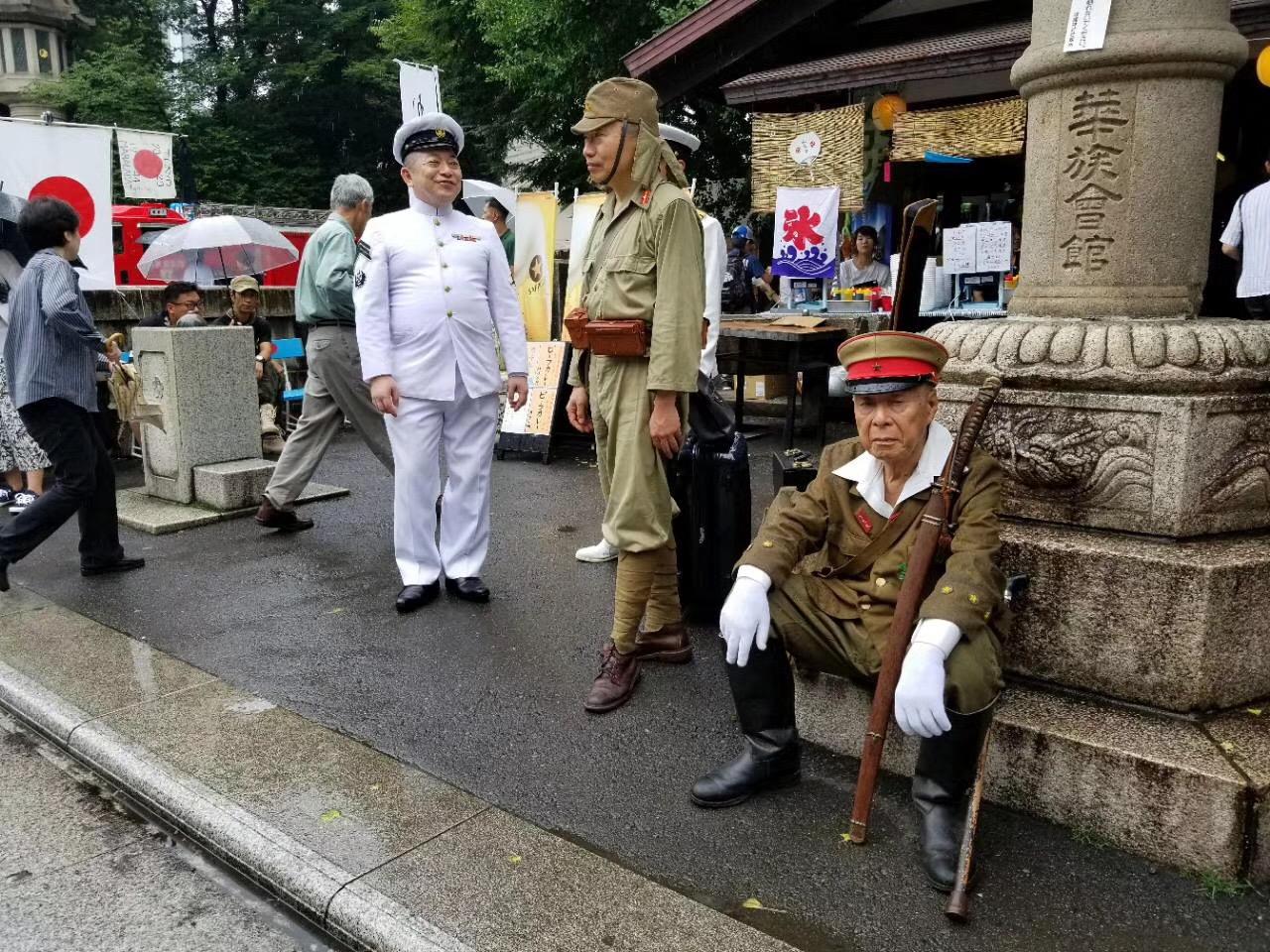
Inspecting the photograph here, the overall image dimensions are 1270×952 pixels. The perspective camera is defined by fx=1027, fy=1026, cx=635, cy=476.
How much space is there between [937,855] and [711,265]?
3092 mm

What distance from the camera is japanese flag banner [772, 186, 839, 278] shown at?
32.8ft

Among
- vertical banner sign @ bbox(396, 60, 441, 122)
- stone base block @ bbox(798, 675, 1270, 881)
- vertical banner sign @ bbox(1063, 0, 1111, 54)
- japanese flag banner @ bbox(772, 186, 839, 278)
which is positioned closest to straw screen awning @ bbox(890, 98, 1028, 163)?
japanese flag banner @ bbox(772, 186, 839, 278)

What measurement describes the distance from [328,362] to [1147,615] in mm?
4799

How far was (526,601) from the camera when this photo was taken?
500 cm

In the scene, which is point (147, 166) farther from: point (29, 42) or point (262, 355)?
point (29, 42)

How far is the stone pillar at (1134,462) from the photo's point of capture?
8.90ft

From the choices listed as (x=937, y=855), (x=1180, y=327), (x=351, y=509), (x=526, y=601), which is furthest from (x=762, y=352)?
(x=937, y=855)

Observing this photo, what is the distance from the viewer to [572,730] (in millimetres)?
3574

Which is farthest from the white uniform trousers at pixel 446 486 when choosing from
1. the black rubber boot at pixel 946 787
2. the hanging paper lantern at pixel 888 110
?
the hanging paper lantern at pixel 888 110

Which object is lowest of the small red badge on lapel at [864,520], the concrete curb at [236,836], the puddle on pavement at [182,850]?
the puddle on pavement at [182,850]

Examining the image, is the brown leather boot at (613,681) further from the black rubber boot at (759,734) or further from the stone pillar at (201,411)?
the stone pillar at (201,411)

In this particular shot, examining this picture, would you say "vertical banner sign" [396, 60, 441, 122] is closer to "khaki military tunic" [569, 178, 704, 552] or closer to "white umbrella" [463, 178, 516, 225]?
"white umbrella" [463, 178, 516, 225]

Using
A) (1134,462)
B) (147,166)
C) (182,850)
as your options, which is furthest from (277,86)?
(1134,462)

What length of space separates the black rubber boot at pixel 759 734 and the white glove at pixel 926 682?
0.54 m
